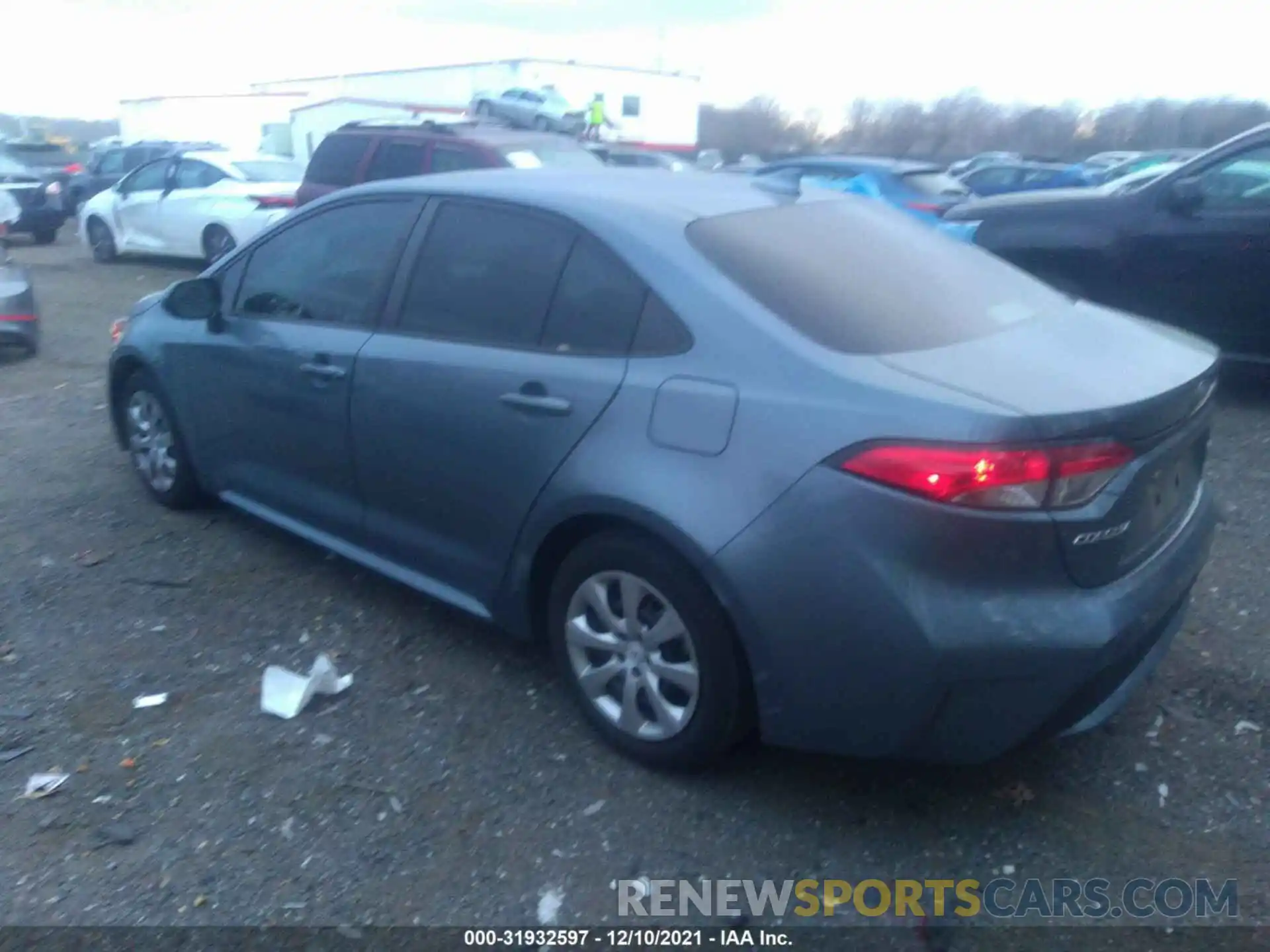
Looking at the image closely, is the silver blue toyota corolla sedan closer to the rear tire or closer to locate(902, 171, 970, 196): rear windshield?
locate(902, 171, 970, 196): rear windshield

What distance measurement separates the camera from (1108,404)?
9.43 feet

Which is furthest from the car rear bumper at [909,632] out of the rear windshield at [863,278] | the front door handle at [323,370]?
the front door handle at [323,370]

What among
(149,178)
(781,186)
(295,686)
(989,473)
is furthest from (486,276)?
(149,178)

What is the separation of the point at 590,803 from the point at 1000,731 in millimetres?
1180

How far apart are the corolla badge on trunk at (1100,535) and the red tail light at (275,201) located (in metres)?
11.9

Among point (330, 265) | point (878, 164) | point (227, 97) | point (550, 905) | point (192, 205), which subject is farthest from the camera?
point (227, 97)

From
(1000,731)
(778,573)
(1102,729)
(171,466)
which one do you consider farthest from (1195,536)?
(171,466)

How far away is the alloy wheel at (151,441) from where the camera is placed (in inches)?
214

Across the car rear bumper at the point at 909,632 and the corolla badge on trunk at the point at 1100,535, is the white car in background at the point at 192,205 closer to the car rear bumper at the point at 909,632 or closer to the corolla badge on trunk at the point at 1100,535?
the car rear bumper at the point at 909,632

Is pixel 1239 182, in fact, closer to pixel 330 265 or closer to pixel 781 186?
pixel 781 186

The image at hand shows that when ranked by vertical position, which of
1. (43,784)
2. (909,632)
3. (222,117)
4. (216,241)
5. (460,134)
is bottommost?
(222,117)

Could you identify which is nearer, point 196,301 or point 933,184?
point 196,301

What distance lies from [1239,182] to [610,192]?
16.7 feet

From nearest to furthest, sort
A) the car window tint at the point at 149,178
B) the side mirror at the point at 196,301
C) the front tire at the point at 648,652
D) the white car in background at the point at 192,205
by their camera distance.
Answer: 1. the front tire at the point at 648,652
2. the side mirror at the point at 196,301
3. the white car in background at the point at 192,205
4. the car window tint at the point at 149,178
